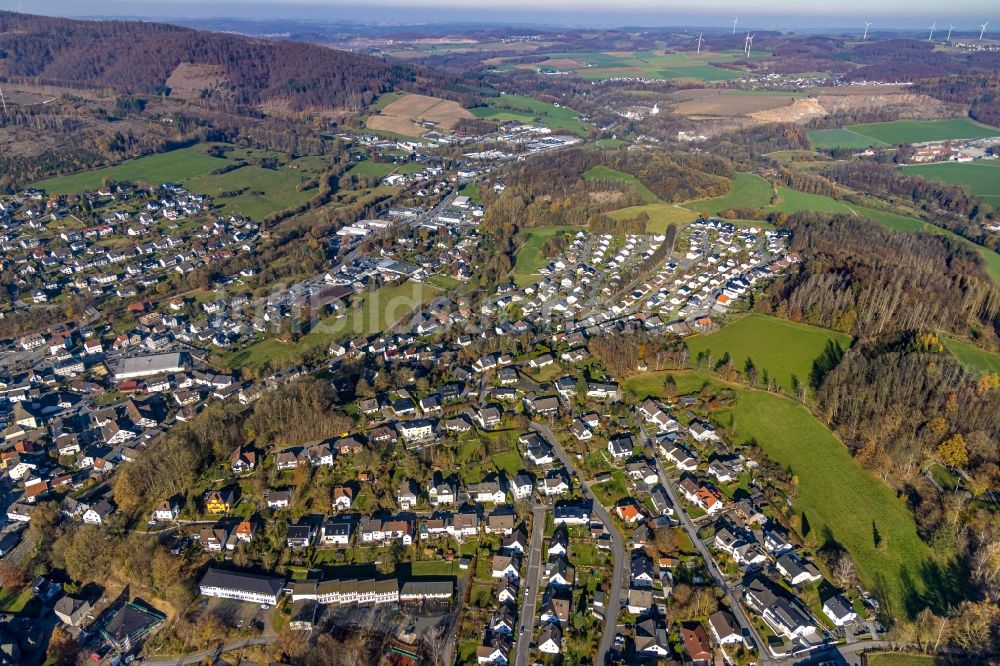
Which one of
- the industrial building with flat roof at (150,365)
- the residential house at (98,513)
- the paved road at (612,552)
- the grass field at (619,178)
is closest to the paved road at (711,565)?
the paved road at (612,552)

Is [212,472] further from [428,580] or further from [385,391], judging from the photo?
[428,580]

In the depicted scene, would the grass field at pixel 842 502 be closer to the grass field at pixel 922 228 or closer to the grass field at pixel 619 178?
the grass field at pixel 922 228

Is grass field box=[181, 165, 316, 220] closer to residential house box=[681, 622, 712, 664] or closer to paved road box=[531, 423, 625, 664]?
paved road box=[531, 423, 625, 664]

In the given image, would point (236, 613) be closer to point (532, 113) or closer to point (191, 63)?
point (532, 113)

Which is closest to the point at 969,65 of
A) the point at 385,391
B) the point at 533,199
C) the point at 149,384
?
the point at 533,199

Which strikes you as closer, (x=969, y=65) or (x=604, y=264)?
(x=604, y=264)

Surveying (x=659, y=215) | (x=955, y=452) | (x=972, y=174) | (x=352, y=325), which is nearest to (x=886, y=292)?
(x=955, y=452)
